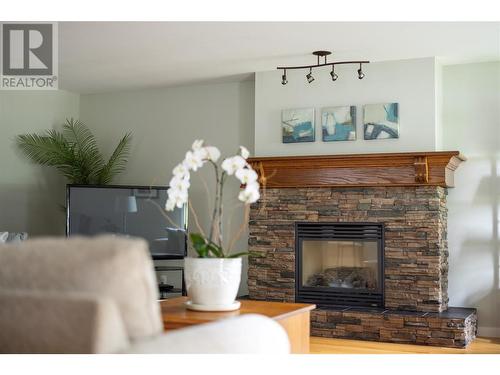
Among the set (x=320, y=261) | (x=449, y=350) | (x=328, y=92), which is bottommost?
(x=449, y=350)

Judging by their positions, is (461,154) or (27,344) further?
(461,154)

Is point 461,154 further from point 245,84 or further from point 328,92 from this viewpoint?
point 245,84

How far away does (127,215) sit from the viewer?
6668 mm

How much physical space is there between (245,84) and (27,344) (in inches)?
221

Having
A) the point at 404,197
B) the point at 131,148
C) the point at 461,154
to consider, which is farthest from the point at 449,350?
the point at 131,148

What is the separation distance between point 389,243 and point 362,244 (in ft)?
0.94

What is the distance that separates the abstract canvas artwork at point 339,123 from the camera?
6.09 m

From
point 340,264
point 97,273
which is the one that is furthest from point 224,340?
point 340,264

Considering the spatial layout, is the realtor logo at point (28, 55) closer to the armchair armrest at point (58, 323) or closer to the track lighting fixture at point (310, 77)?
the track lighting fixture at point (310, 77)

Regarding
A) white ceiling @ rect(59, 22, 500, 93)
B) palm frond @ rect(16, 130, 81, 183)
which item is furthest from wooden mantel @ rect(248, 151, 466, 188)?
palm frond @ rect(16, 130, 81, 183)

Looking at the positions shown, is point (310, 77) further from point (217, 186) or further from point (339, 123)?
point (217, 186)
